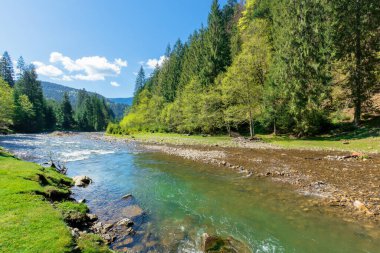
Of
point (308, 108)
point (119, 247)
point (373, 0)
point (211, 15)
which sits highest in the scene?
point (211, 15)

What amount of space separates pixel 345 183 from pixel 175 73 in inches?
2826

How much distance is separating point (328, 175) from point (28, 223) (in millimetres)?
A: 16756

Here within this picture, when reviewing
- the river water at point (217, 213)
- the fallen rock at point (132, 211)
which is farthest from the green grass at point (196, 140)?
the fallen rock at point (132, 211)

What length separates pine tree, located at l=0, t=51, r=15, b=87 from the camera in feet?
354

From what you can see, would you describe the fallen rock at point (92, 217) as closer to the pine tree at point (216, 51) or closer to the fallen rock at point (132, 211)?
the fallen rock at point (132, 211)

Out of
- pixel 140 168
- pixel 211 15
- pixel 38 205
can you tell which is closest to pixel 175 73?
pixel 211 15

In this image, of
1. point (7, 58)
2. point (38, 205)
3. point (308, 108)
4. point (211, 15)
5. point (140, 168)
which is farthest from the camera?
point (7, 58)

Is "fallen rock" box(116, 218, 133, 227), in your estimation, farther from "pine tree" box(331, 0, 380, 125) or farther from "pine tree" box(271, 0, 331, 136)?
"pine tree" box(331, 0, 380, 125)

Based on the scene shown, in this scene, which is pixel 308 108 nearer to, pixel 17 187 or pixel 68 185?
pixel 68 185

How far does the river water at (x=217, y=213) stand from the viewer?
8445mm

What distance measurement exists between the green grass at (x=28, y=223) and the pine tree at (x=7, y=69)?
411 feet

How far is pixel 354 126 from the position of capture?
30547 millimetres

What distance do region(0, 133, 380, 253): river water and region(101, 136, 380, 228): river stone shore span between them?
873mm

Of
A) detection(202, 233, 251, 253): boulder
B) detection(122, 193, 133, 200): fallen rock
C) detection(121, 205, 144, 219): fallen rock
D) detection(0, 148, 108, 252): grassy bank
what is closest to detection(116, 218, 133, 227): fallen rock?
detection(121, 205, 144, 219): fallen rock
